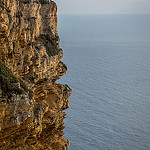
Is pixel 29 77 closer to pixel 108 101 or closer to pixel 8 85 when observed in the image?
pixel 8 85

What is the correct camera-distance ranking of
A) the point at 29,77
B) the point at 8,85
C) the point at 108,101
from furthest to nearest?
1. the point at 108,101
2. the point at 29,77
3. the point at 8,85

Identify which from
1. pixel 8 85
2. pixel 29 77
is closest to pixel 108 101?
pixel 29 77

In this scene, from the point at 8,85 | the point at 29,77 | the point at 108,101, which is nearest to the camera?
the point at 8,85

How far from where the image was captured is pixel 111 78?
86000mm

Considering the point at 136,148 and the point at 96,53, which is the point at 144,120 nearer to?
the point at 136,148

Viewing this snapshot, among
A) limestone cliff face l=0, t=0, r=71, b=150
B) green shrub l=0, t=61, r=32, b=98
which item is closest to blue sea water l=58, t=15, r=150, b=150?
limestone cliff face l=0, t=0, r=71, b=150

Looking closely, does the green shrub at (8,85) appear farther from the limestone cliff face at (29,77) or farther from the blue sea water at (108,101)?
the blue sea water at (108,101)

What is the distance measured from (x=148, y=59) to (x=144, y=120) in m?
59.7

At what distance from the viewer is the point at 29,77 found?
19.4 meters

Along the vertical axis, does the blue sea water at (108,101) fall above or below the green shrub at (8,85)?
below

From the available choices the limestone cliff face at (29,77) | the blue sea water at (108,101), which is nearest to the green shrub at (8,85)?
the limestone cliff face at (29,77)

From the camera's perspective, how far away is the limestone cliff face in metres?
12.6

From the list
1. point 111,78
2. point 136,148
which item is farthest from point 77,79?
point 136,148

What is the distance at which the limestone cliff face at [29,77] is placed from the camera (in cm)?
1257
